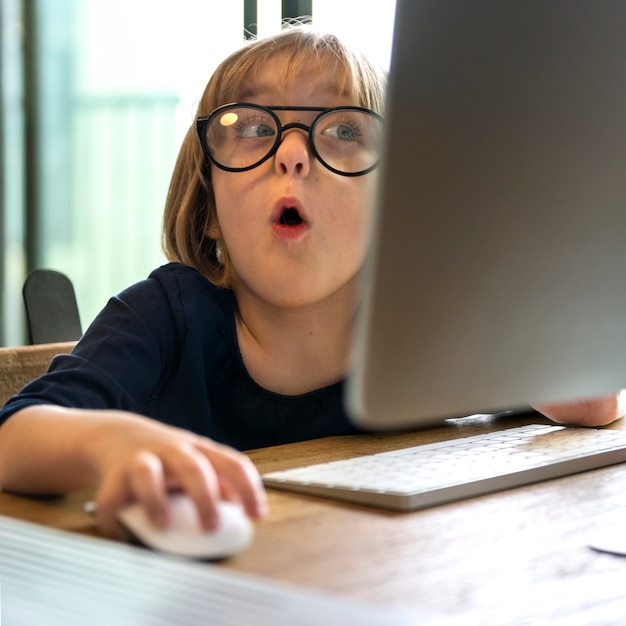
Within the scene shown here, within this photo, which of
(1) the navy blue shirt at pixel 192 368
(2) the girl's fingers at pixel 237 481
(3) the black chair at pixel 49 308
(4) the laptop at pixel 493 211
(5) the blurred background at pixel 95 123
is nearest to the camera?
(4) the laptop at pixel 493 211

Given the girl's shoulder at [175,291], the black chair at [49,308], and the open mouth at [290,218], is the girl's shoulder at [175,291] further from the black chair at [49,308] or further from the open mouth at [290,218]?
the black chair at [49,308]

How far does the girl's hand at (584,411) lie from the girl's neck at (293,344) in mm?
296

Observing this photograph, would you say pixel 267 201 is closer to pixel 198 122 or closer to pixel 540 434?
pixel 198 122

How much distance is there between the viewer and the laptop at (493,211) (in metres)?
0.42

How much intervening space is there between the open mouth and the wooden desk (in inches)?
18.8

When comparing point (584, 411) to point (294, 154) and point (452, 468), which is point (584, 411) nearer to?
point (452, 468)

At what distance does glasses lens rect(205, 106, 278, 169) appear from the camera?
1.11 metres

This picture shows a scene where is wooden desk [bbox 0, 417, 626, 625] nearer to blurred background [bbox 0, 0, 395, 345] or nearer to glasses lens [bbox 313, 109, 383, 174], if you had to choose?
glasses lens [bbox 313, 109, 383, 174]

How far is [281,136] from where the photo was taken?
1.09 meters

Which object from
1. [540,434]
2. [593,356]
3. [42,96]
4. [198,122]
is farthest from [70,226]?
[593,356]

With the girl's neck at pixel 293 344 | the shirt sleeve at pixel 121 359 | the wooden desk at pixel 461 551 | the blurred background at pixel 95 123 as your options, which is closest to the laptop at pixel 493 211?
the wooden desk at pixel 461 551

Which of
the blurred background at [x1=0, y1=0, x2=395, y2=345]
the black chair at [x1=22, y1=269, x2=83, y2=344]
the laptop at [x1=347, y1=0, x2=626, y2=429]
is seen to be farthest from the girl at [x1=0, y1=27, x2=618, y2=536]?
the blurred background at [x1=0, y1=0, x2=395, y2=345]

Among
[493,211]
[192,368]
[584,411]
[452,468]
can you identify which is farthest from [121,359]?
[493,211]

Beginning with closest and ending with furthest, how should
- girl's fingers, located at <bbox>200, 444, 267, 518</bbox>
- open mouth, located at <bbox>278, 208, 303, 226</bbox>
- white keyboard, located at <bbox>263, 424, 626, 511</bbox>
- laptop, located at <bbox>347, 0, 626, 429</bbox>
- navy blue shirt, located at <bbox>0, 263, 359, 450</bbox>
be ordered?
laptop, located at <bbox>347, 0, 626, 429</bbox>
girl's fingers, located at <bbox>200, 444, 267, 518</bbox>
white keyboard, located at <bbox>263, 424, 626, 511</bbox>
navy blue shirt, located at <bbox>0, 263, 359, 450</bbox>
open mouth, located at <bbox>278, 208, 303, 226</bbox>
